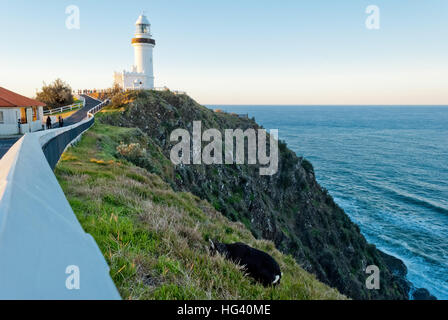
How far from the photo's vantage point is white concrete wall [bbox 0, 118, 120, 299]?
6.00 ft

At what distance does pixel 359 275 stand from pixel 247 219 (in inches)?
739

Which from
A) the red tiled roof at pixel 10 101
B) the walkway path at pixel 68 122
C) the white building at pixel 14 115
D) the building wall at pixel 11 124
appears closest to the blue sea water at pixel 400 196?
the walkway path at pixel 68 122

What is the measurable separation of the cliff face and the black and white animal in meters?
15.9

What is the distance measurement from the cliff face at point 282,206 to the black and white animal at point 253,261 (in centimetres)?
1591

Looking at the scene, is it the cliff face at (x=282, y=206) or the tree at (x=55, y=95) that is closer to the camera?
the cliff face at (x=282, y=206)

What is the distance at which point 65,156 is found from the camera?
12.3m

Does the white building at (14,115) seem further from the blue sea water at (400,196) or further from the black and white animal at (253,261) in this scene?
the blue sea water at (400,196)

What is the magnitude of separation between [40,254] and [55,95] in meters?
52.2

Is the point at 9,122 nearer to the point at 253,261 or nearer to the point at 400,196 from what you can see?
the point at 253,261

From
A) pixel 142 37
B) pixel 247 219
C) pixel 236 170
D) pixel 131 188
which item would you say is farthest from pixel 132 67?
pixel 131 188

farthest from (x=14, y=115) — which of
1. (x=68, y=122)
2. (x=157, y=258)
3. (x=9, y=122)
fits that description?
(x=157, y=258)

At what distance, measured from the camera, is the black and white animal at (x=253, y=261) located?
446cm
